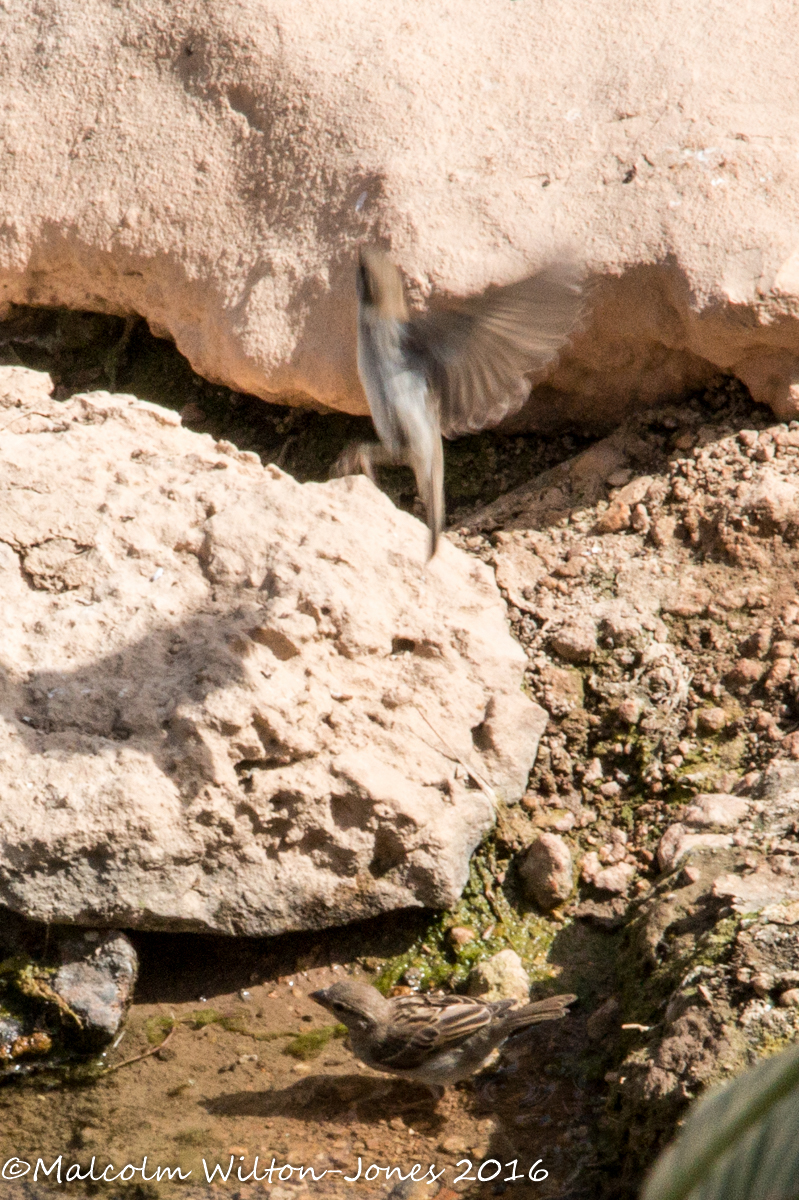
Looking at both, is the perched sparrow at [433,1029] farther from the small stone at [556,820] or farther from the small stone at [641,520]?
the small stone at [641,520]

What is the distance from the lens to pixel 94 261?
5676 mm

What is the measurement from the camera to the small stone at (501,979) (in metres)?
3.88

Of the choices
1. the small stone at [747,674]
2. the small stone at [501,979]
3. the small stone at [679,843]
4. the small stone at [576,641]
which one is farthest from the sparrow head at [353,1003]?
the small stone at [747,674]

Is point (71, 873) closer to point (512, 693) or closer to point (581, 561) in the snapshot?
point (512, 693)

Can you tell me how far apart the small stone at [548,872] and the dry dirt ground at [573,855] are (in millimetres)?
67

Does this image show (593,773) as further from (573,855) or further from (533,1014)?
(533,1014)

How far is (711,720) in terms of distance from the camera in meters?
4.37

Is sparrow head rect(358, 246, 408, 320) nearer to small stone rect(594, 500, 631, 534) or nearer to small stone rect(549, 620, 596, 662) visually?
small stone rect(594, 500, 631, 534)

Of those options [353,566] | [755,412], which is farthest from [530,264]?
[353,566]

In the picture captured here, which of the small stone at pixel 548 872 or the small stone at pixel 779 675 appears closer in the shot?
the small stone at pixel 548 872

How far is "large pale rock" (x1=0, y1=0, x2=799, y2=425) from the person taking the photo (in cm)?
476

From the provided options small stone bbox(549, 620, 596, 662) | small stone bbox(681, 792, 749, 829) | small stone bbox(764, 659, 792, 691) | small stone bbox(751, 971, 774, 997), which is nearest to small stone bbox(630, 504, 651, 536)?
small stone bbox(549, 620, 596, 662)

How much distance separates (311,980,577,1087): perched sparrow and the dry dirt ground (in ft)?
0.52

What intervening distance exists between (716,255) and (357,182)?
5.22 ft
